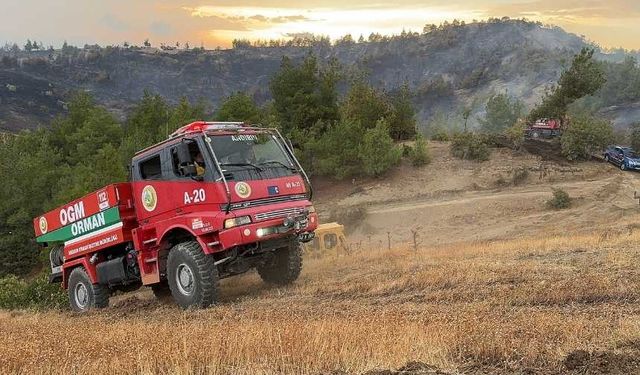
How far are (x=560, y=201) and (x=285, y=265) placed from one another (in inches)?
841

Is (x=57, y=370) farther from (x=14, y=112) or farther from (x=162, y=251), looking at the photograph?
(x=14, y=112)

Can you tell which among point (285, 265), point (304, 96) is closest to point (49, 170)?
point (304, 96)

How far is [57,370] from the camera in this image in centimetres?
496

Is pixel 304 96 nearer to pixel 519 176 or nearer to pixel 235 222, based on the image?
pixel 519 176

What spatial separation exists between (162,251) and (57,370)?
6451mm

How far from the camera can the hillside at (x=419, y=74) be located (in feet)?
438

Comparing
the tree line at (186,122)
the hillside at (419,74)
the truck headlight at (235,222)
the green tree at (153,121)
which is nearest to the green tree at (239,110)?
the tree line at (186,122)

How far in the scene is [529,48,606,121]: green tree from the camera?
42.9 m

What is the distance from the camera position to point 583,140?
37.8 metres

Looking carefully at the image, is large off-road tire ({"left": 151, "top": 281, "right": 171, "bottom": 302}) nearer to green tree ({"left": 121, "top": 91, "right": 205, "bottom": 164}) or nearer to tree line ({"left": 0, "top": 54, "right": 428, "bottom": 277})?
tree line ({"left": 0, "top": 54, "right": 428, "bottom": 277})

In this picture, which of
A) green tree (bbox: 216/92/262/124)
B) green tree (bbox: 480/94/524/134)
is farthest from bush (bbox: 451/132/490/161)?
green tree (bbox: 480/94/524/134)

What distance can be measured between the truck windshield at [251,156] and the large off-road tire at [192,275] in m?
1.58

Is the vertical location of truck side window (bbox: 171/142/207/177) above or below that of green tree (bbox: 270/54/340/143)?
below

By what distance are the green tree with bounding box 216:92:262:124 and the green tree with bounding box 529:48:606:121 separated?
918 inches
